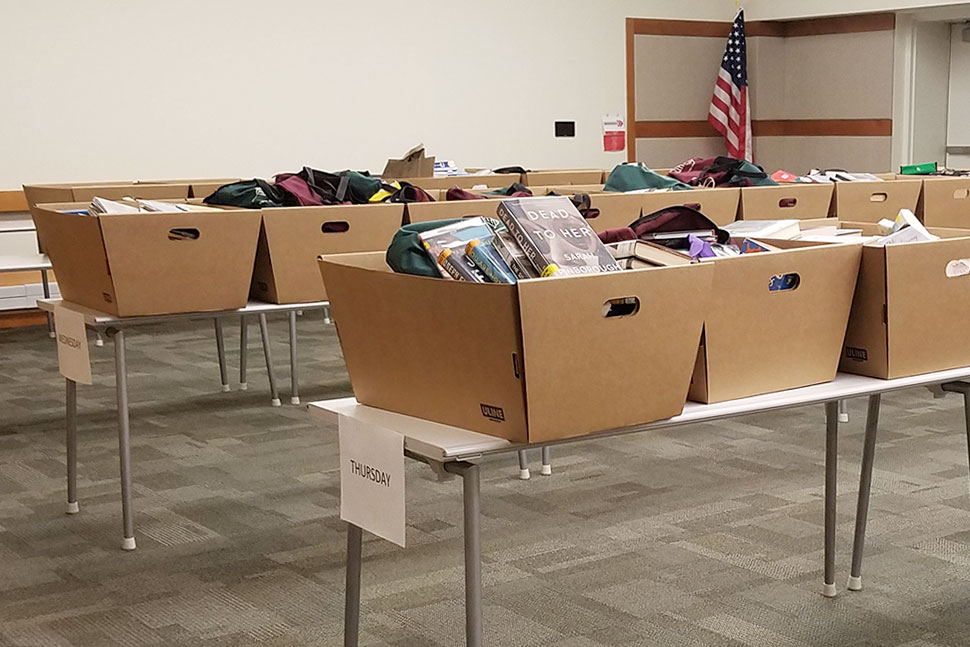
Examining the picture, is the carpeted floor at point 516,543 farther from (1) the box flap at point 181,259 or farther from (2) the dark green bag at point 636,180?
(2) the dark green bag at point 636,180

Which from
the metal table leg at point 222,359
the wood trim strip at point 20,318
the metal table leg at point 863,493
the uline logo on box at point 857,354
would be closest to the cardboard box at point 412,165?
the metal table leg at point 222,359

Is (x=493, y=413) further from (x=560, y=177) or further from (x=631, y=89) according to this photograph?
(x=631, y=89)

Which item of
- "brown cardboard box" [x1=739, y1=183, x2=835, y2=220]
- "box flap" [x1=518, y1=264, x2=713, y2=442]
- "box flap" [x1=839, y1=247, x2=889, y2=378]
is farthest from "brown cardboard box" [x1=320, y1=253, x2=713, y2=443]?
"brown cardboard box" [x1=739, y1=183, x2=835, y2=220]

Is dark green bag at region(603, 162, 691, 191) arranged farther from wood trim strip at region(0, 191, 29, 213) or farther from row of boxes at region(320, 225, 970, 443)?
wood trim strip at region(0, 191, 29, 213)

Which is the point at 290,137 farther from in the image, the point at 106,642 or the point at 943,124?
the point at 106,642

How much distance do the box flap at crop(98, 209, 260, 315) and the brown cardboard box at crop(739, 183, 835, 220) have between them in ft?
6.10

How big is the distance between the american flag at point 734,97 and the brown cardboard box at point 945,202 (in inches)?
222

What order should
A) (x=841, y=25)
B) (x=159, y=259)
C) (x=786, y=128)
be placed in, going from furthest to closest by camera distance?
1. (x=786, y=128)
2. (x=841, y=25)
3. (x=159, y=259)

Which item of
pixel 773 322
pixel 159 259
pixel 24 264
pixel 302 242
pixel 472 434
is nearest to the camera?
pixel 472 434

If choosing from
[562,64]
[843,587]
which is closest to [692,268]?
[843,587]

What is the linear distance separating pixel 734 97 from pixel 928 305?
8.39m

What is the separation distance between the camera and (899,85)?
933 cm

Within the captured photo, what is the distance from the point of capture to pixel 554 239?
74.2 inches

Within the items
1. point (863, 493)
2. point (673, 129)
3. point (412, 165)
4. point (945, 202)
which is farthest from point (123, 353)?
point (673, 129)
